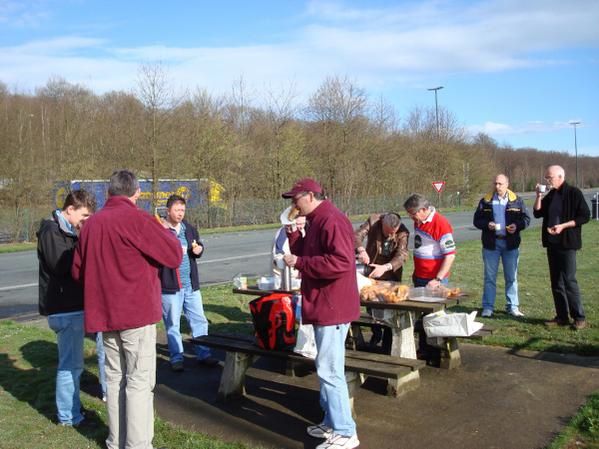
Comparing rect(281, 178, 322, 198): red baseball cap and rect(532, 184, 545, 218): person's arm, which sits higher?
rect(281, 178, 322, 198): red baseball cap

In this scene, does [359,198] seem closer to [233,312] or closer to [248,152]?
[248,152]

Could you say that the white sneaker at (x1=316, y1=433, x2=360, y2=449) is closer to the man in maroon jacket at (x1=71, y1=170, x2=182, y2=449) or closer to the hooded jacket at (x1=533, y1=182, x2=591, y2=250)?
the man in maroon jacket at (x1=71, y1=170, x2=182, y2=449)

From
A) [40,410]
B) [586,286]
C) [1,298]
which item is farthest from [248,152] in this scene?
[40,410]

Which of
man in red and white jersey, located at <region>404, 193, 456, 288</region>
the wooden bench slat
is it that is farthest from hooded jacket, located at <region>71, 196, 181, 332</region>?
man in red and white jersey, located at <region>404, 193, 456, 288</region>

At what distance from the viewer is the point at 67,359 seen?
4965mm

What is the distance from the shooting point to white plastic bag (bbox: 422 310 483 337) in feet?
18.7

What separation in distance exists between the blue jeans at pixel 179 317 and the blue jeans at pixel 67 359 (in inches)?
57.3

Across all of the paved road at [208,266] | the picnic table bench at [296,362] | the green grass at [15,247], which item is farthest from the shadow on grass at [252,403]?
the green grass at [15,247]

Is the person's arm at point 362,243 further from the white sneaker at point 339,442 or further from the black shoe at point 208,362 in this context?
the white sneaker at point 339,442

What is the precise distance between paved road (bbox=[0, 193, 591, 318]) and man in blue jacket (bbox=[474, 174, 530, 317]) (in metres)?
6.34

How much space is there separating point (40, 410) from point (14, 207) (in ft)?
74.2

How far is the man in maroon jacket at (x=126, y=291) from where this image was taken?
13.3 ft

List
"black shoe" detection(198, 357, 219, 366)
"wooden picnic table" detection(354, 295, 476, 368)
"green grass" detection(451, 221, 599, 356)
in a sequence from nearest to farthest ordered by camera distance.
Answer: "wooden picnic table" detection(354, 295, 476, 368), "black shoe" detection(198, 357, 219, 366), "green grass" detection(451, 221, 599, 356)

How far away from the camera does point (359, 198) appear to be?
42219 millimetres
